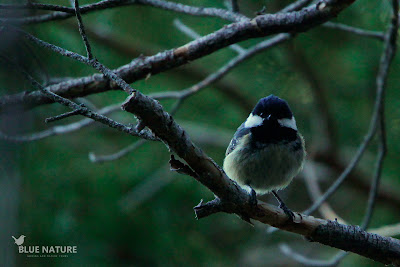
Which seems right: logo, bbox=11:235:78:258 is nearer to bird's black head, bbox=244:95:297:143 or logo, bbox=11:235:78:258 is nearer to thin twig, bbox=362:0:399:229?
bird's black head, bbox=244:95:297:143

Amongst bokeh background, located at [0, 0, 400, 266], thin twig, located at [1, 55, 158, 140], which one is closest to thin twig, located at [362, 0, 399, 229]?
bokeh background, located at [0, 0, 400, 266]

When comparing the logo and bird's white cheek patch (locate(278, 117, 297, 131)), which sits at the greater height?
bird's white cheek patch (locate(278, 117, 297, 131))

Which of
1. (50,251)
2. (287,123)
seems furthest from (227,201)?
(50,251)

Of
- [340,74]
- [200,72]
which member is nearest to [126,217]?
[200,72]

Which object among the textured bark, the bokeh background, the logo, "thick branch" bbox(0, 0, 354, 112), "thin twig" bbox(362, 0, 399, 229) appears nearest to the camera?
the textured bark

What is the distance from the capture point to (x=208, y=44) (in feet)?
8.77

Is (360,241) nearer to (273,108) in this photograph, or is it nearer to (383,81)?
(273,108)

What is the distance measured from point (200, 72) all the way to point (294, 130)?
176 centimetres

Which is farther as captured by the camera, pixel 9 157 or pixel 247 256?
pixel 247 256

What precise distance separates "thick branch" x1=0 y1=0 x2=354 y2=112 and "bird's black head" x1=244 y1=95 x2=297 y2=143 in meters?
0.47

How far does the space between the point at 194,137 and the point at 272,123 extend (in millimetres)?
1809

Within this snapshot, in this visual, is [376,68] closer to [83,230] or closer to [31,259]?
[83,230]

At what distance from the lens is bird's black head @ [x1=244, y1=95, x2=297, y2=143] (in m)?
2.93

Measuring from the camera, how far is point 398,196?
4406mm
